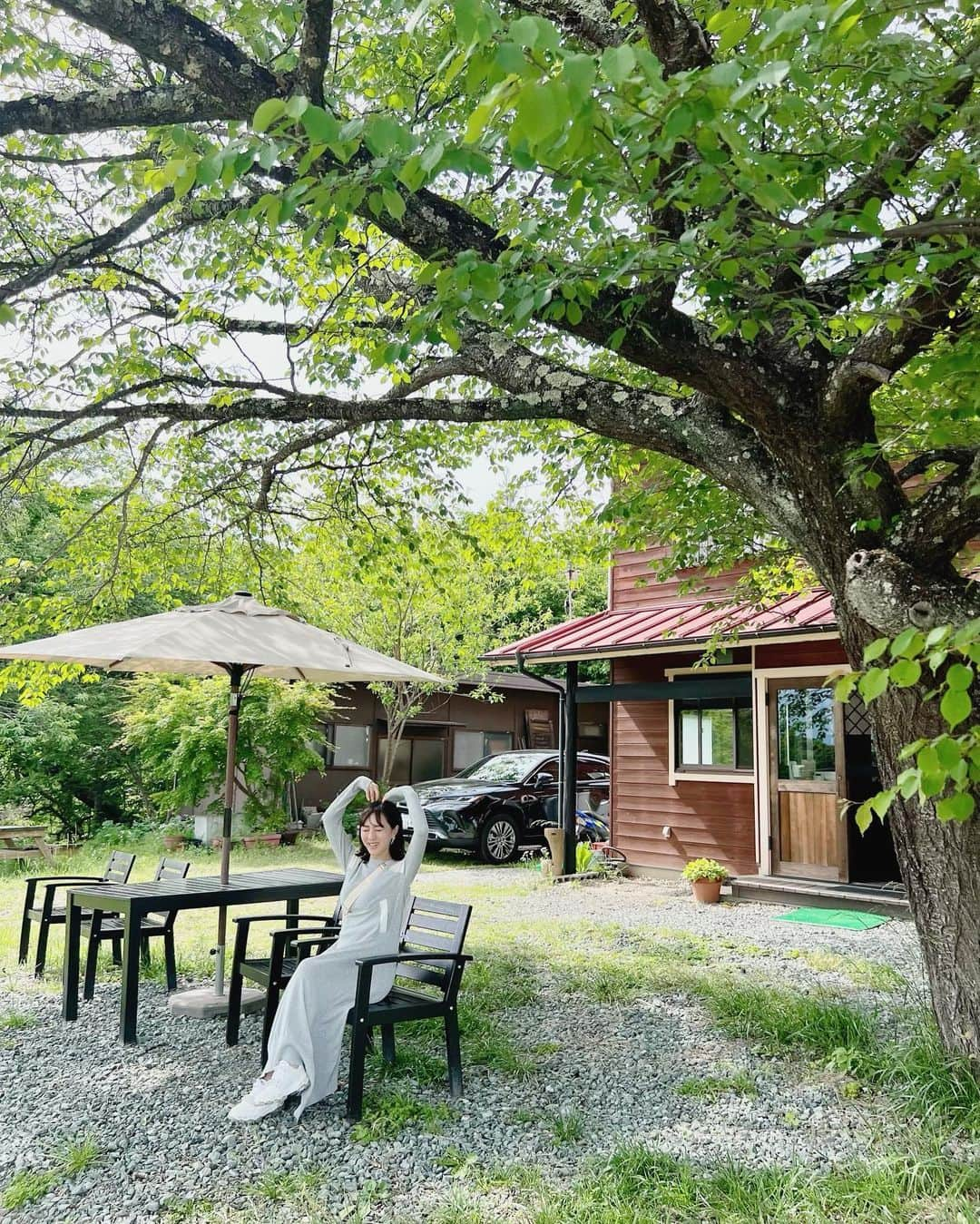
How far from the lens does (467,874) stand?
44.8 ft

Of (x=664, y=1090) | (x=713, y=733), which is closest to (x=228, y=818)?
(x=664, y=1090)

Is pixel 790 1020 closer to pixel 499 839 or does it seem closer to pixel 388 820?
pixel 388 820

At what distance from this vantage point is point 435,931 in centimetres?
545

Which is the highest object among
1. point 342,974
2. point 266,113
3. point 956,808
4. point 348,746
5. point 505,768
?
point 266,113

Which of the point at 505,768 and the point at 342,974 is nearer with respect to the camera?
the point at 342,974

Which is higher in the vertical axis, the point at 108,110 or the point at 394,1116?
the point at 108,110

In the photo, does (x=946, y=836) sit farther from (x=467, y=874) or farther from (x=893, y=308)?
(x=467, y=874)

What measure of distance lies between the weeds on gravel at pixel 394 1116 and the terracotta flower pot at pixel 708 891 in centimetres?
690

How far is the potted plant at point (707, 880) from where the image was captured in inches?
430

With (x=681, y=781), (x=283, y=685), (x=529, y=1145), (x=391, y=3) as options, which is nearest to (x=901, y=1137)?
(x=529, y=1145)

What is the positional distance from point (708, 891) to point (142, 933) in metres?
6.99

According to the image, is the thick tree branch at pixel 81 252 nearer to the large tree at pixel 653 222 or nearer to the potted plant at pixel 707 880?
the large tree at pixel 653 222

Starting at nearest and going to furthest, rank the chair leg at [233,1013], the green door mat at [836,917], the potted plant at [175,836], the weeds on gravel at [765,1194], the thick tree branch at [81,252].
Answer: the weeds on gravel at [765,1194] → the thick tree branch at [81,252] → the chair leg at [233,1013] → the green door mat at [836,917] → the potted plant at [175,836]

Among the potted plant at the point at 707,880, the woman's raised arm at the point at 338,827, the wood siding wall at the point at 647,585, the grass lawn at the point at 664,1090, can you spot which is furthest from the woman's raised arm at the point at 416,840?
the wood siding wall at the point at 647,585
